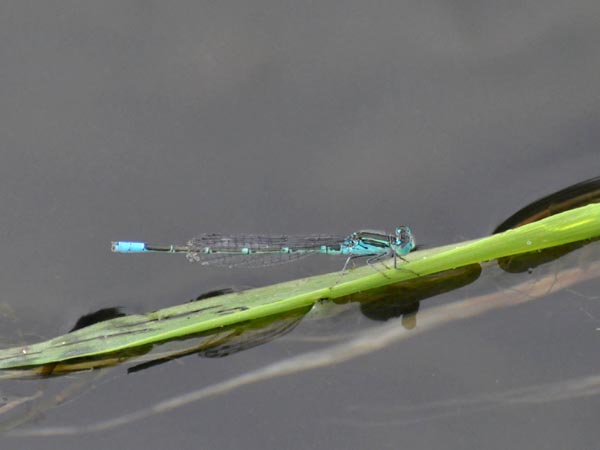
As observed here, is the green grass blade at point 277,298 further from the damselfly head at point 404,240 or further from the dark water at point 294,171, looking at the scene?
the dark water at point 294,171

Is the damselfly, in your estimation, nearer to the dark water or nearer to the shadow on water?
the dark water

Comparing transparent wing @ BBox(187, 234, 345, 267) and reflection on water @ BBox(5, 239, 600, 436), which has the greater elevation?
transparent wing @ BBox(187, 234, 345, 267)

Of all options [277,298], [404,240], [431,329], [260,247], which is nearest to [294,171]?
[260,247]

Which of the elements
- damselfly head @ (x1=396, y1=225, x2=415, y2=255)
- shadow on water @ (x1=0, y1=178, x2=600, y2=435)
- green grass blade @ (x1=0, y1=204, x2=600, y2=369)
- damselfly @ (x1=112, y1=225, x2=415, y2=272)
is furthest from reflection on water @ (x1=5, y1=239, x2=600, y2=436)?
damselfly @ (x1=112, y1=225, x2=415, y2=272)

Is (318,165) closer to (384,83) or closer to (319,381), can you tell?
(384,83)

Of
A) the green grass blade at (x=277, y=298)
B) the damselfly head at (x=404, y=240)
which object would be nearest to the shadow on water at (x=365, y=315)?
the green grass blade at (x=277, y=298)
